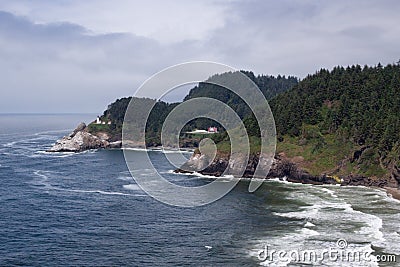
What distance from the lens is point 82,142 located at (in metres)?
164

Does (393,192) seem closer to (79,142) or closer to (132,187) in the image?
(132,187)

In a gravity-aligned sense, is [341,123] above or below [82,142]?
above

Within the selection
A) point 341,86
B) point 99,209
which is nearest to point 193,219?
point 99,209

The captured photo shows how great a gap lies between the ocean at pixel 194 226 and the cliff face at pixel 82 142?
63.6 meters

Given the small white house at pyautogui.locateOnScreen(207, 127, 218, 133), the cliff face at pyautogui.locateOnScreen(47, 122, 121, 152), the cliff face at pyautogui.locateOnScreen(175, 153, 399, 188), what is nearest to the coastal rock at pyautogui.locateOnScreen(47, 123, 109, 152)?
the cliff face at pyautogui.locateOnScreen(47, 122, 121, 152)

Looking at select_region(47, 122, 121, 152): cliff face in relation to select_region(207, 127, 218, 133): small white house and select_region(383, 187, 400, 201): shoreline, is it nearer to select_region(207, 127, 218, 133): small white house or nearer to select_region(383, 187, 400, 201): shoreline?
select_region(207, 127, 218, 133): small white house

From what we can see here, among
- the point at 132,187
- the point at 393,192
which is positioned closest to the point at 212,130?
the point at 132,187

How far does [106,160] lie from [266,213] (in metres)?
76.0

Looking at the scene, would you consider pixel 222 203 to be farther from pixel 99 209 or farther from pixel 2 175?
pixel 2 175

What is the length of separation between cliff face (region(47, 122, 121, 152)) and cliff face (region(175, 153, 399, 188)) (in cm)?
5957

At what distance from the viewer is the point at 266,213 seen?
65312 mm

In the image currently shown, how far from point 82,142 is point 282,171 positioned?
89469 millimetres

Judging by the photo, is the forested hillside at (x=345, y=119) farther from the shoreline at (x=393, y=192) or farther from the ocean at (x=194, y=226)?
the ocean at (x=194, y=226)

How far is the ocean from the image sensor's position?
1805 inches
